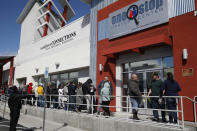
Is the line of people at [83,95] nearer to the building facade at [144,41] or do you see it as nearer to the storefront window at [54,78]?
the building facade at [144,41]

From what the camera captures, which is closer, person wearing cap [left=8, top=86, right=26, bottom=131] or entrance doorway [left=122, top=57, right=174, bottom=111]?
person wearing cap [left=8, top=86, right=26, bottom=131]

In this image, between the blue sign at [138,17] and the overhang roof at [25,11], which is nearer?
the blue sign at [138,17]

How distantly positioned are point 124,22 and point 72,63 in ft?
19.4

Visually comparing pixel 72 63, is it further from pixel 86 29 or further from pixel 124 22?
pixel 124 22

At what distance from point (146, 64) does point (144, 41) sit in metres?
1.38

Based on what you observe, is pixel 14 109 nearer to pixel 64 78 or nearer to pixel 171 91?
pixel 171 91

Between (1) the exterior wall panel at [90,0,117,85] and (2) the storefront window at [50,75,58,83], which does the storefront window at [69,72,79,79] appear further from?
(1) the exterior wall panel at [90,0,117,85]

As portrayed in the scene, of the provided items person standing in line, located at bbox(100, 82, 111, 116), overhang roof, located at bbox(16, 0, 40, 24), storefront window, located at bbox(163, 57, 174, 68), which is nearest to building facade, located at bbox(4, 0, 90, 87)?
overhang roof, located at bbox(16, 0, 40, 24)

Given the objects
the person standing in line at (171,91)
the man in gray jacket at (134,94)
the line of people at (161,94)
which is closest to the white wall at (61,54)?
the man in gray jacket at (134,94)

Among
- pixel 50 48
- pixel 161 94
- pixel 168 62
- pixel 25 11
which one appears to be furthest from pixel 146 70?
pixel 25 11

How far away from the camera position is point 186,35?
266 inches

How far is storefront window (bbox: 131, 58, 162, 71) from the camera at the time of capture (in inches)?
323

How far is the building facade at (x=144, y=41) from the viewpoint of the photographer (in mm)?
6662

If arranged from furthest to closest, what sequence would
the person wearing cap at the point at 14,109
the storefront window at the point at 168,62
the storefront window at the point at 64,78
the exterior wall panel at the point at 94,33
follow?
the storefront window at the point at 64,78
the exterior wall panel at the point at 94,33
the storefront window at the point at 168,62
the person wearing cap at the point at 14,109
